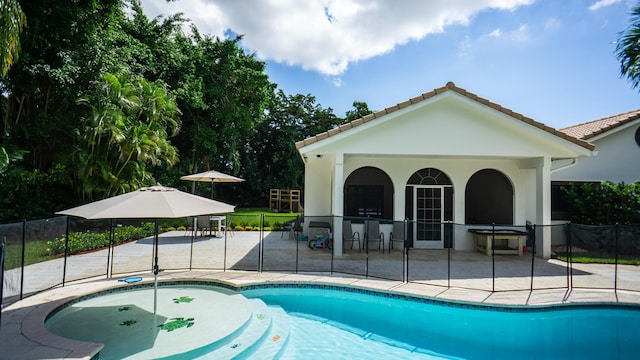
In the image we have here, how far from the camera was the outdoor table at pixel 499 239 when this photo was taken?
39.4 ft

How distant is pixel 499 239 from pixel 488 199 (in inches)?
97.6

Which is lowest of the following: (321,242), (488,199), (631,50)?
(321,242)

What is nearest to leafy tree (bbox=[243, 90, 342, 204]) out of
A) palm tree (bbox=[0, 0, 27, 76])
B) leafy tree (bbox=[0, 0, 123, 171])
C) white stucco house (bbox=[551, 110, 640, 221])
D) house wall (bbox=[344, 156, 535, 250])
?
leafy tree (bbox=[0, 0, 123, 171])

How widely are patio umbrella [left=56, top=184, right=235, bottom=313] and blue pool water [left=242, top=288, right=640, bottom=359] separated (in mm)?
3046

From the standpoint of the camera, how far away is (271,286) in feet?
27.1

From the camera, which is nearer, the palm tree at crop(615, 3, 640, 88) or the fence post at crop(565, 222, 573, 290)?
the fence post at crop(565, 222, 573, 290)

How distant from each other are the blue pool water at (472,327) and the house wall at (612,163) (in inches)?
386

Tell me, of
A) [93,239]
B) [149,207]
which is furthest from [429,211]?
[93,239]

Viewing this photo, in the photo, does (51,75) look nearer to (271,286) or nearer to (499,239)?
(271,286)

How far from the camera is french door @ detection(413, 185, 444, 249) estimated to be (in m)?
13.7

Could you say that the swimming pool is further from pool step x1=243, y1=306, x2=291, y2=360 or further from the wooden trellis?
the wooden trellis

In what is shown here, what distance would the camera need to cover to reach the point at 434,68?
14.5 meters

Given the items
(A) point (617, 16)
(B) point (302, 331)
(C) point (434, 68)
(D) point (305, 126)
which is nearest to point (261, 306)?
(B) point (302, 331)

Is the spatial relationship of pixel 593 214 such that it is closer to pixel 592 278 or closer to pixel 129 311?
pixel 592 278
